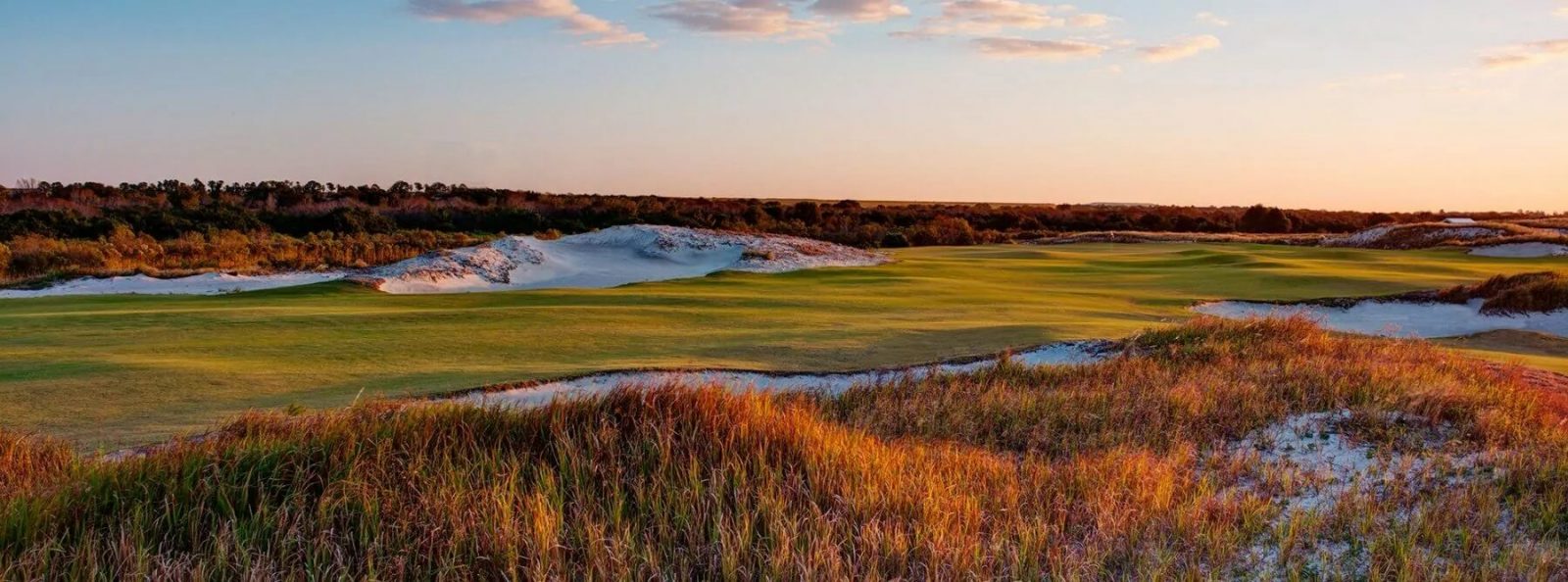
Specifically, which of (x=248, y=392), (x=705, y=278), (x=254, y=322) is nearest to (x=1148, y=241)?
(x=705, y=278)

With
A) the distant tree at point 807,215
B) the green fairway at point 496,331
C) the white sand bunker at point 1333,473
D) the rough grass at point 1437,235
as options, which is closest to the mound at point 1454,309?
the green fairway at point 496,331

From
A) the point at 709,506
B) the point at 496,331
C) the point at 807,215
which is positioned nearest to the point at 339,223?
the point at 807,215

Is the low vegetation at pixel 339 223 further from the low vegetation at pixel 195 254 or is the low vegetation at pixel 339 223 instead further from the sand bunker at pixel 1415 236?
the sand bunker at pixel 1415 236

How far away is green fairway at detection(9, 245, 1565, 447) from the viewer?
333 inches

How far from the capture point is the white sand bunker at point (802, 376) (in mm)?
8664

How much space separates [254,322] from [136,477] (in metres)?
8.96

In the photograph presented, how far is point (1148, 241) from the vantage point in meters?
41.7

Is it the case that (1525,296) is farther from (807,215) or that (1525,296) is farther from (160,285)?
(807,215)

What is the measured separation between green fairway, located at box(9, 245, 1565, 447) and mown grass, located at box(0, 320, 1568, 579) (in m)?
2.56

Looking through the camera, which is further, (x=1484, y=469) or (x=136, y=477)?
(x=1484, y=469)

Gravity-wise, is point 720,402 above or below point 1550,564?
above

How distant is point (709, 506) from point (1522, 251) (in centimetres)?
3323

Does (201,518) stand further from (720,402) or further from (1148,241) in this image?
(1148,241)

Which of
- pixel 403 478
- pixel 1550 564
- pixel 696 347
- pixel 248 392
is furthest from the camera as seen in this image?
pixel 696 347
